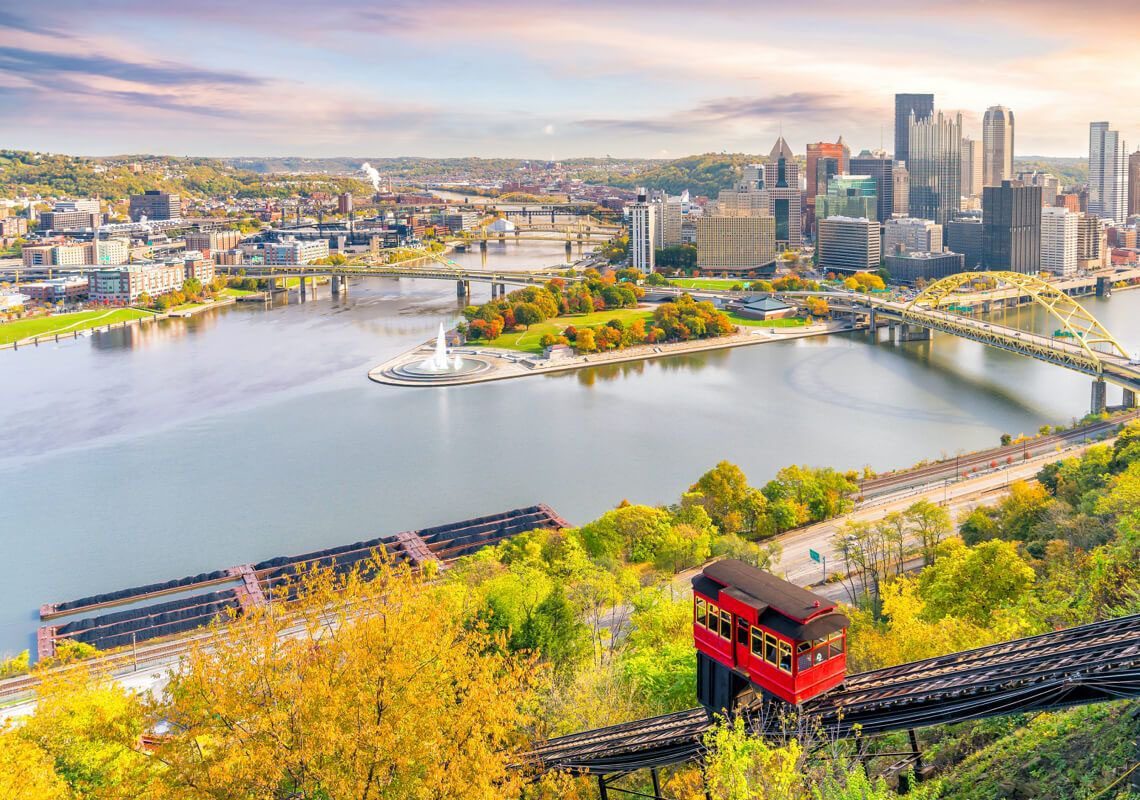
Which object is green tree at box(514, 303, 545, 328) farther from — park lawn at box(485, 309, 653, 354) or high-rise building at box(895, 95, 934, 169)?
high-rise building at box(895, 95, 934, 169)

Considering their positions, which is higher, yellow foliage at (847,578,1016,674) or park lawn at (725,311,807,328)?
park lawn at (725,311,807,328)

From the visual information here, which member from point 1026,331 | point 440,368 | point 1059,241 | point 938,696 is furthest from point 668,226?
point 938,696

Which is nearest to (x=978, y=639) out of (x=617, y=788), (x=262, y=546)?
(x=617, y=788)

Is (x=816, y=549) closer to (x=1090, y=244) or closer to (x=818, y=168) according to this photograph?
(x=1090, y=244)

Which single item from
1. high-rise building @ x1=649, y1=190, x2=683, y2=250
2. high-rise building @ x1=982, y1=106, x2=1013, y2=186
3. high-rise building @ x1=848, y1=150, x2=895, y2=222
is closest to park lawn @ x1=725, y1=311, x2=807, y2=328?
high-rise building @ x1=649, y1=190, x2=683, y2=250

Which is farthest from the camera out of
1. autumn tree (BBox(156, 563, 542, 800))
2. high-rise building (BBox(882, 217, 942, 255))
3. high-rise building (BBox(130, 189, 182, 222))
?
high-rise building (BBox(130, 189, 182, 222))

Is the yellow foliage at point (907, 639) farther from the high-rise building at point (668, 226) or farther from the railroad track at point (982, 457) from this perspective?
the high-rise building at point (668, 226)

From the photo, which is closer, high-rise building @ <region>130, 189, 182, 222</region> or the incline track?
the incline track

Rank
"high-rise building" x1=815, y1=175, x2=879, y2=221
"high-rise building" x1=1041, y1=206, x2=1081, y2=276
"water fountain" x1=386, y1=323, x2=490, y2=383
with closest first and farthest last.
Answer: "water fountain" x1=386, y1=323, x2=490, y2=383 → "high-rise building" x1=1041, y1=206, x2=1081, y2=276 → "high-rise building" x1=815, y1=175, x2=879, y2=221

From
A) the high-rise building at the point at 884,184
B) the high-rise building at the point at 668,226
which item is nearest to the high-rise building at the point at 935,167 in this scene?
the high-rise building at the point at 884,184
